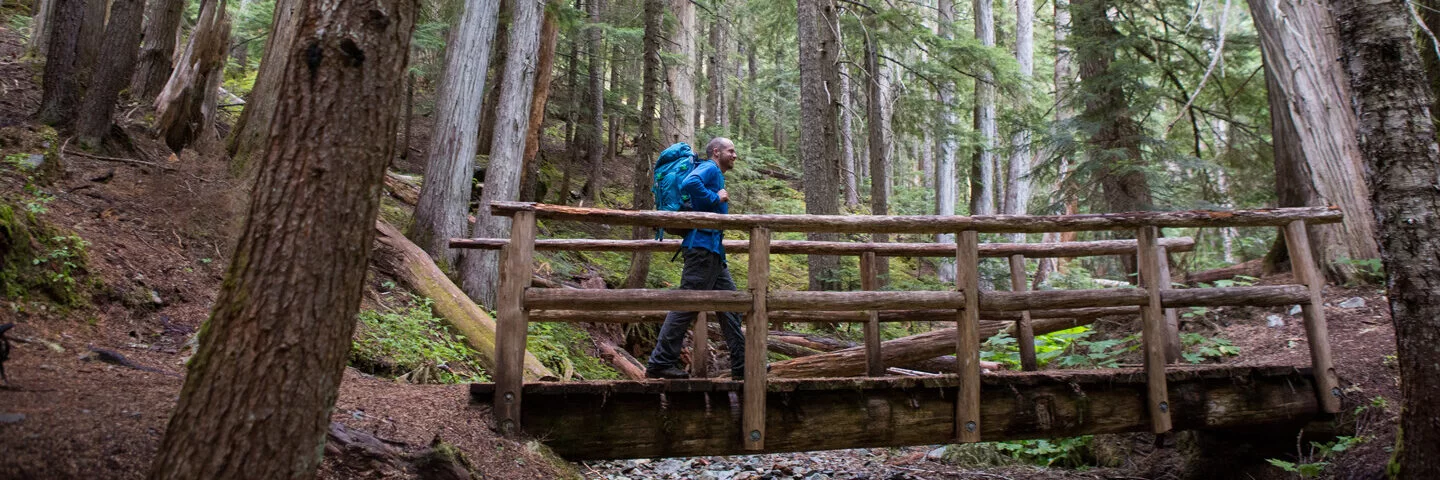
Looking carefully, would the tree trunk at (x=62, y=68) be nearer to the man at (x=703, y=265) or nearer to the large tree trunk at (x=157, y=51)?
the large tree trunk at (x=157, y=51)

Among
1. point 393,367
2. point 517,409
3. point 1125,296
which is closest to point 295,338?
point 517,409

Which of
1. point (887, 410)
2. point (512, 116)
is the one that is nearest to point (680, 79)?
point (512, 116)

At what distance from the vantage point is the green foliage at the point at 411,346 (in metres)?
6.84

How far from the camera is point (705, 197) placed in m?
5.80

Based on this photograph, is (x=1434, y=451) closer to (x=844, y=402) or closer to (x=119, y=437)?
(x=844, y=402)

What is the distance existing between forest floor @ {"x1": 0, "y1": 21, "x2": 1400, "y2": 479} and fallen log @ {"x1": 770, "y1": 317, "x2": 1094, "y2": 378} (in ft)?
3.06

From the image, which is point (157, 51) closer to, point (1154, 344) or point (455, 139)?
point (455, 139)

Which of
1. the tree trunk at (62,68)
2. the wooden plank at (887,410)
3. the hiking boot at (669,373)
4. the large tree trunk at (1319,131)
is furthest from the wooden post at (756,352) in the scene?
the tree trunk at (62,68)

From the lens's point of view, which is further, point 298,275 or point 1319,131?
point 1319,131

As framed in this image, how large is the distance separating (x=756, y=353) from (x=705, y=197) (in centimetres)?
126

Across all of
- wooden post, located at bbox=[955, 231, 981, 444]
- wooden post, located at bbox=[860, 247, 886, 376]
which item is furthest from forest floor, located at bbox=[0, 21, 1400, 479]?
wooden post, located at bbox=[955, 231, 981, 444]

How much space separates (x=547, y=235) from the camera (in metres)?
14.7

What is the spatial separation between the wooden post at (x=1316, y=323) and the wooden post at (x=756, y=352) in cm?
414

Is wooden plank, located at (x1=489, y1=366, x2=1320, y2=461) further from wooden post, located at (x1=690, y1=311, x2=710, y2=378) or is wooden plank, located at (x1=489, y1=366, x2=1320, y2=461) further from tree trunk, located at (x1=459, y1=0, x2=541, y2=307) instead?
tree trunk, located at (x1=459, y1=0, x2=541, y2=307)
